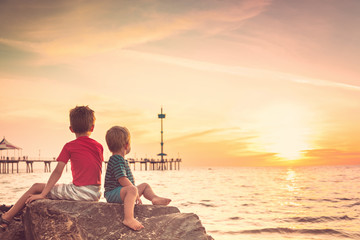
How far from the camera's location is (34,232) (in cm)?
380

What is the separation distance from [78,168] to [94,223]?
0.88 metres

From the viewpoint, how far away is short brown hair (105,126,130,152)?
4535 millimetres

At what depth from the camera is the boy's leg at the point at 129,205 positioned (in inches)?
155

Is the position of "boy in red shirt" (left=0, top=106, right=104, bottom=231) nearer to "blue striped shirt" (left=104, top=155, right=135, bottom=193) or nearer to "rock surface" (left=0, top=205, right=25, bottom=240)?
→ "rock surface" (left=0, top=205, right=25, bottom=240)

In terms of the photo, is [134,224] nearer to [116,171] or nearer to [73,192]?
[116,171]

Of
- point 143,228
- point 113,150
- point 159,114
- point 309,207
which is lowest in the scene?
point 309,207

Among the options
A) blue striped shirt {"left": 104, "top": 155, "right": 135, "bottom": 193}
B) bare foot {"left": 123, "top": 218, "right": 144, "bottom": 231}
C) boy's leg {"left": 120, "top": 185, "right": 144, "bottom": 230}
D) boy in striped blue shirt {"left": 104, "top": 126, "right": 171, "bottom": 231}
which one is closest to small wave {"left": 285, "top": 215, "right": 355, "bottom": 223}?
boy in striped blue shirt {"left": 104, "top": 126, "right": 171, "bottom": 231}

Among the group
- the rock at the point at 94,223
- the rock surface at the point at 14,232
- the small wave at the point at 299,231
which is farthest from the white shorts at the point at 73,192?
the small wave at the point at 299,231

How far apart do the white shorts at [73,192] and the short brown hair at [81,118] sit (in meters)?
0.72

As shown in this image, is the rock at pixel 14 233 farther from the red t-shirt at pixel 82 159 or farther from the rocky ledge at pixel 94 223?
the red t-shirt at pixel 82 159

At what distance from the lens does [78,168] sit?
459cm

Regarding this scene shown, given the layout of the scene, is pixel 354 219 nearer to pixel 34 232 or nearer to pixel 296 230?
pixel 296 230

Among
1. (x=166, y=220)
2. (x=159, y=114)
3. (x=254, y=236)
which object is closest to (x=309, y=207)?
(x=254, y=236)

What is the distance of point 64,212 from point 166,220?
3.63ft
